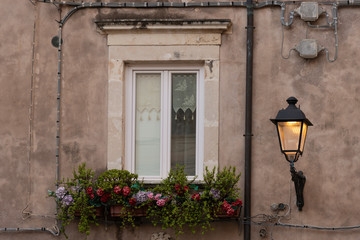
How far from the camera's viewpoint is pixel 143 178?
915 cm

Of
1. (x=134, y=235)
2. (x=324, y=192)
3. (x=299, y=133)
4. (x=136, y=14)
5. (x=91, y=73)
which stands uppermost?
(x=136, y=14)

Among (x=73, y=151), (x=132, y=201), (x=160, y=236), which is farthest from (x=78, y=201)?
(x=160, y=236)

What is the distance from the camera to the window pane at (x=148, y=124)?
9398 mm

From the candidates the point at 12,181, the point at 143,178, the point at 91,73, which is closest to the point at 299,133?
the point at 143,178

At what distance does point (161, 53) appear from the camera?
9.27 m

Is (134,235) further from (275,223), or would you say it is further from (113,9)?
(113,9)

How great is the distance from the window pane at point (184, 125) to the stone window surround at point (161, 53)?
10.7 inches

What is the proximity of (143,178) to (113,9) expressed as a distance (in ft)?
7.09

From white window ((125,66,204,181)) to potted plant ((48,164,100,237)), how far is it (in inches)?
26.8

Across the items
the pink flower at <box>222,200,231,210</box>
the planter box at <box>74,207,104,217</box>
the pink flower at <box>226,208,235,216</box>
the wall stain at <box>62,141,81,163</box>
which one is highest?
the wall stain at <box>62,141,81,163</box>

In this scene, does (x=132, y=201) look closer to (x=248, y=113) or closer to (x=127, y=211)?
(x=127, y=211)

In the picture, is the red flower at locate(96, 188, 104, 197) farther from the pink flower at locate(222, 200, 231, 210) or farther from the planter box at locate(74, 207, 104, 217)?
the pink flower at locate(222, 200, 231, 210)

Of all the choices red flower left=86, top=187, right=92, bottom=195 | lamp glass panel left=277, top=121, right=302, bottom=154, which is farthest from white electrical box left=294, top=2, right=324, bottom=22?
red flower left=86, top=187, right=92, bottom=195

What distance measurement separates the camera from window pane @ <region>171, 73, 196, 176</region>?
9.34m
